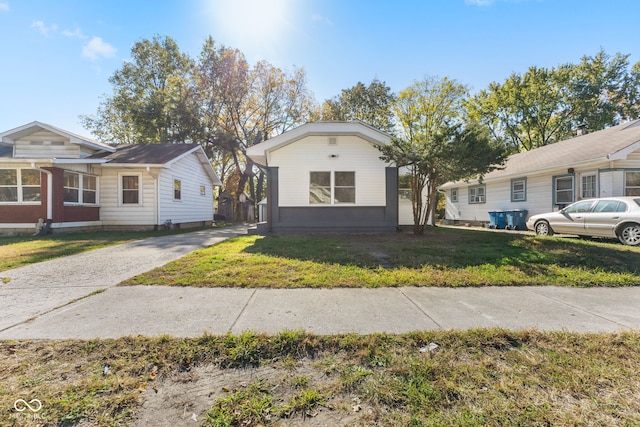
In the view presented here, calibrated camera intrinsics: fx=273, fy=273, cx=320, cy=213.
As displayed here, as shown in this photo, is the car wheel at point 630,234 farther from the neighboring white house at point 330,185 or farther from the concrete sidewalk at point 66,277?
the concrete sidewalk at point 66,277

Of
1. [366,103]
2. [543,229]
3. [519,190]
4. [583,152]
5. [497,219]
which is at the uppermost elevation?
[366,103]

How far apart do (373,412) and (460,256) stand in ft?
18.0

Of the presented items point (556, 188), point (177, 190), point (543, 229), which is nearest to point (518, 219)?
point (556, 188)

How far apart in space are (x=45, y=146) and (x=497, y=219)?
891 inches

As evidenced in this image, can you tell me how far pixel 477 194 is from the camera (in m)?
17.7

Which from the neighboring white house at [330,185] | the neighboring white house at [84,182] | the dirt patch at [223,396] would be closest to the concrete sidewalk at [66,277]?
the dirt patch at [223,396]

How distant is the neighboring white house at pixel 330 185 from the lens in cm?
1089

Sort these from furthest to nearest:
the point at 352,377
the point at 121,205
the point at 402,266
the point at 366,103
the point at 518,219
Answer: the point at 366,103 < the point at 518,219 < the point at 121,205 < the point at 402,266 < the point at 352,377

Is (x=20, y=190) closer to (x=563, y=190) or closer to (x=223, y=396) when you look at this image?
(x=223, y=396)

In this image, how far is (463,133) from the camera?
841 centimetres

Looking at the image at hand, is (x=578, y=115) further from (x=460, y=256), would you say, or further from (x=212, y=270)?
(x=212, y=270)

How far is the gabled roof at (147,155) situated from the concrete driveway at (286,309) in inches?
375

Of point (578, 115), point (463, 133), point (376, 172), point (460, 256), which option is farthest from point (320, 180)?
point (578, 115)

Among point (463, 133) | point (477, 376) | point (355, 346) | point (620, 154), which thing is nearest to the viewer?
point (477, 376)
